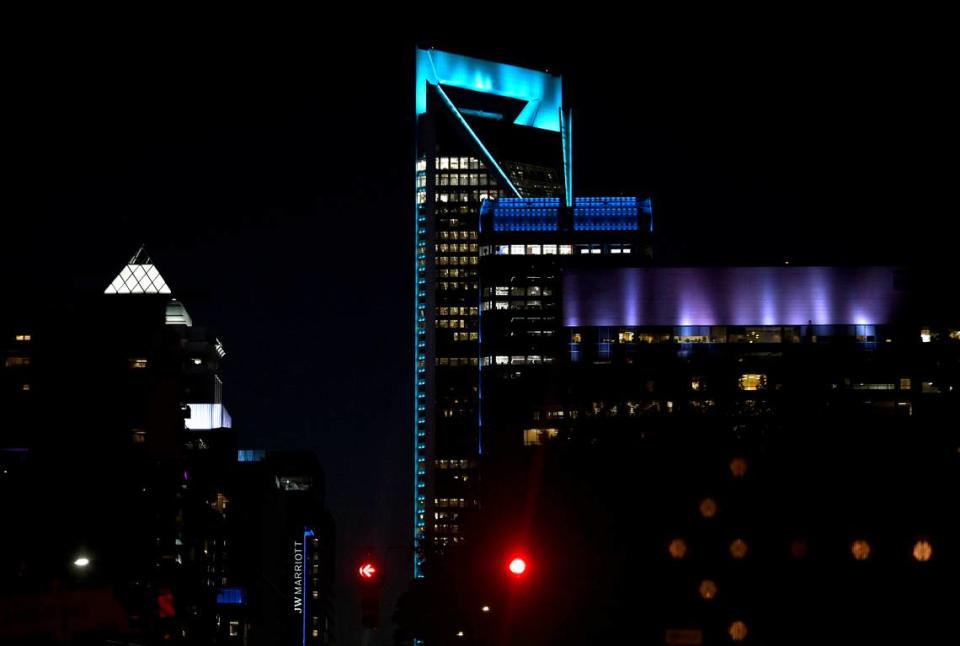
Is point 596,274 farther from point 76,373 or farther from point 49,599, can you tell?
point 49,599

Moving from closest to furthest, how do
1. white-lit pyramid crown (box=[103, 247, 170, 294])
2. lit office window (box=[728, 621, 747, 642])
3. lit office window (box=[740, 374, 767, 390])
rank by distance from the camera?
lit office window (box=[728, 621, 747, 642]) < lit office window (box=[740, 374, 767, 390]) < white-lit pyramid crown (box=[103, 247, 170, 294])

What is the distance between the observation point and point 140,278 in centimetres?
18888

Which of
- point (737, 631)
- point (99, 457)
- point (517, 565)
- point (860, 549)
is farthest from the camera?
point (99, 457)

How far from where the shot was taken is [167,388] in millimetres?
67812

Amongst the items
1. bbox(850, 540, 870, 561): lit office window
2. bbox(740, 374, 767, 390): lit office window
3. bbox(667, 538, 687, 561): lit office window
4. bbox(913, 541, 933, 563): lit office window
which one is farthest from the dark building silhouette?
bbox(740, 374, 767, 390): lit office window

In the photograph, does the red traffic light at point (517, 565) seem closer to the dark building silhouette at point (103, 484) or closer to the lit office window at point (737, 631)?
the lit office window at point (737, 631)

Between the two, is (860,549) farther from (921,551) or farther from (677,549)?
(677,549)

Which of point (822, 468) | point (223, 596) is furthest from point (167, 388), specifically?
point (223, 596)

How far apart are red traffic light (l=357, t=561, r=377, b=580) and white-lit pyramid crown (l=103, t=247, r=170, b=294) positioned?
518ft

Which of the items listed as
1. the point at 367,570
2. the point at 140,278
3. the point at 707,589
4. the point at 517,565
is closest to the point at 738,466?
the point at 707,589

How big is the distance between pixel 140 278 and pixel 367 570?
16005 cm

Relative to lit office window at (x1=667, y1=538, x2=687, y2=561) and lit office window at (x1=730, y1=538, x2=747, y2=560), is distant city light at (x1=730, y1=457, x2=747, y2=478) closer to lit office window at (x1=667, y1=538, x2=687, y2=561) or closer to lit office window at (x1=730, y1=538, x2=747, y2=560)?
lit office window at (x1=730, y1=538, x2=747, y2=560)

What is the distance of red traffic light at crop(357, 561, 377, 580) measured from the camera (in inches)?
1369

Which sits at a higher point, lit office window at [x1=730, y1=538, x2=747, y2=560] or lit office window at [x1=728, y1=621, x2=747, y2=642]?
lit office window at [x1=730, y1=538, x2=747, y2=560]
